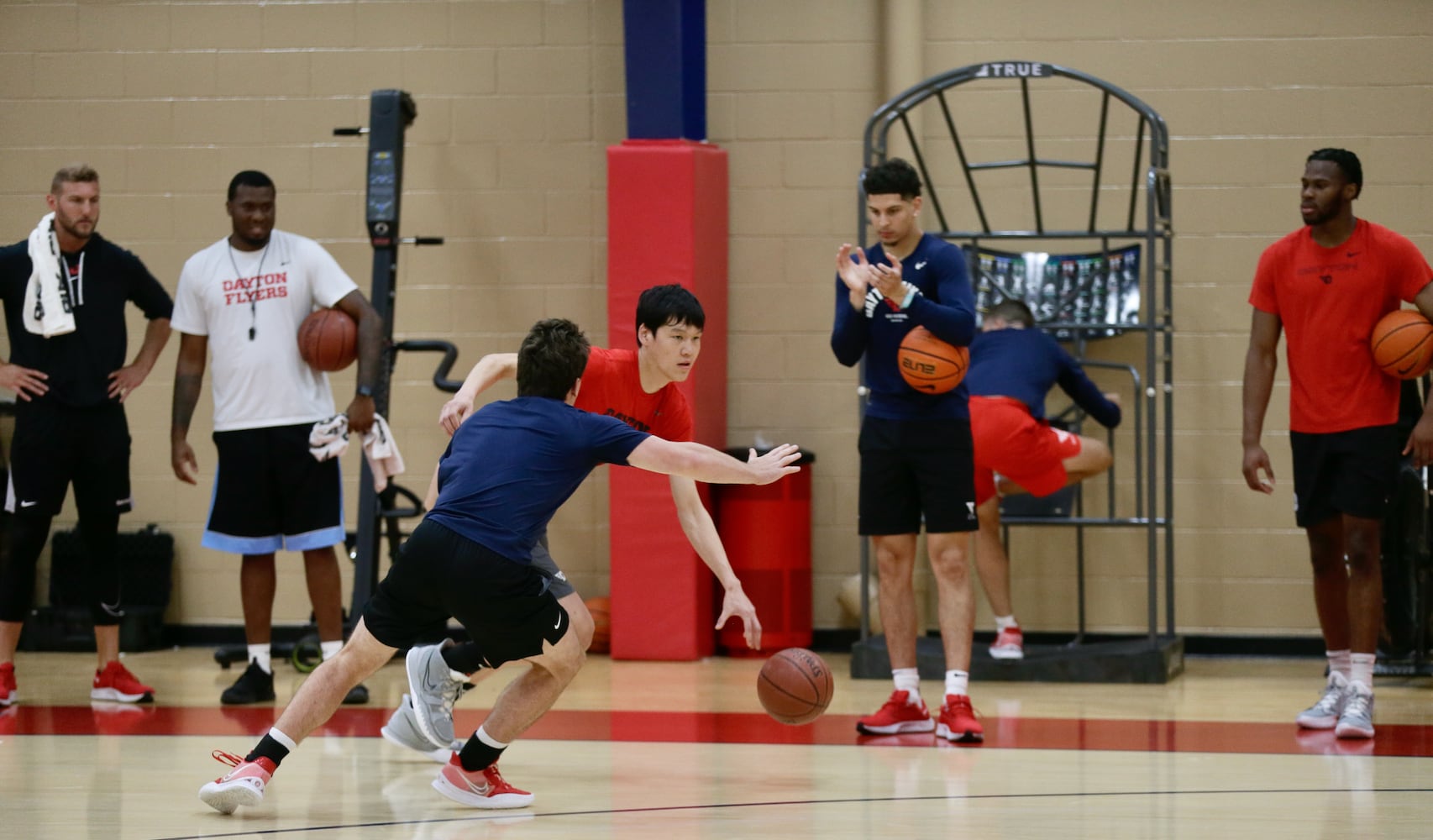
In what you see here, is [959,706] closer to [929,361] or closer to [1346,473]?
[929,361]

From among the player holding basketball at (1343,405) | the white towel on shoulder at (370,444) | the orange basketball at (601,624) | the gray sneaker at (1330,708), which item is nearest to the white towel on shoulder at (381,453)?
the white towel on shoulder at (370,444)

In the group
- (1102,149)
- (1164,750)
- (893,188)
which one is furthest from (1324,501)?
(1102,149)

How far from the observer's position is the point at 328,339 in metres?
5.66

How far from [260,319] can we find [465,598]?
7.85 feet

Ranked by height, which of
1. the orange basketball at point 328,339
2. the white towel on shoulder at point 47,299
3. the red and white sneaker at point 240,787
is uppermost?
the white towel on shoulder at point 47,299

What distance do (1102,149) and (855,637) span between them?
7.72 ft

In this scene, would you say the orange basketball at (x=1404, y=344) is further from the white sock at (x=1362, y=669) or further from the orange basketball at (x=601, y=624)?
the orange basketball at (x=601, y=624)

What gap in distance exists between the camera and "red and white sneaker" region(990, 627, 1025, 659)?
20.8 feet

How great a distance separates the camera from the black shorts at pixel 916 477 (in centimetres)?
501

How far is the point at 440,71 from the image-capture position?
727cm

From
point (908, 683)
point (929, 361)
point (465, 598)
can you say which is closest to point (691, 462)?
point (465, 598)

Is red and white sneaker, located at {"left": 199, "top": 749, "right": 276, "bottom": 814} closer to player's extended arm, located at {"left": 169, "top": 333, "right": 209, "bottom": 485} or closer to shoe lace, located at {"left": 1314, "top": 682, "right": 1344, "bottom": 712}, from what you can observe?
player's extended arm, located at {"left": 169, "top": 333, "right": 209, "bottom": 485}

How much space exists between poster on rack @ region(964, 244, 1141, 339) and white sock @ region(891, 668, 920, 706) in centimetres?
200

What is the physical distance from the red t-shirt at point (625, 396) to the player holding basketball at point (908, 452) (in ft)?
2.86
